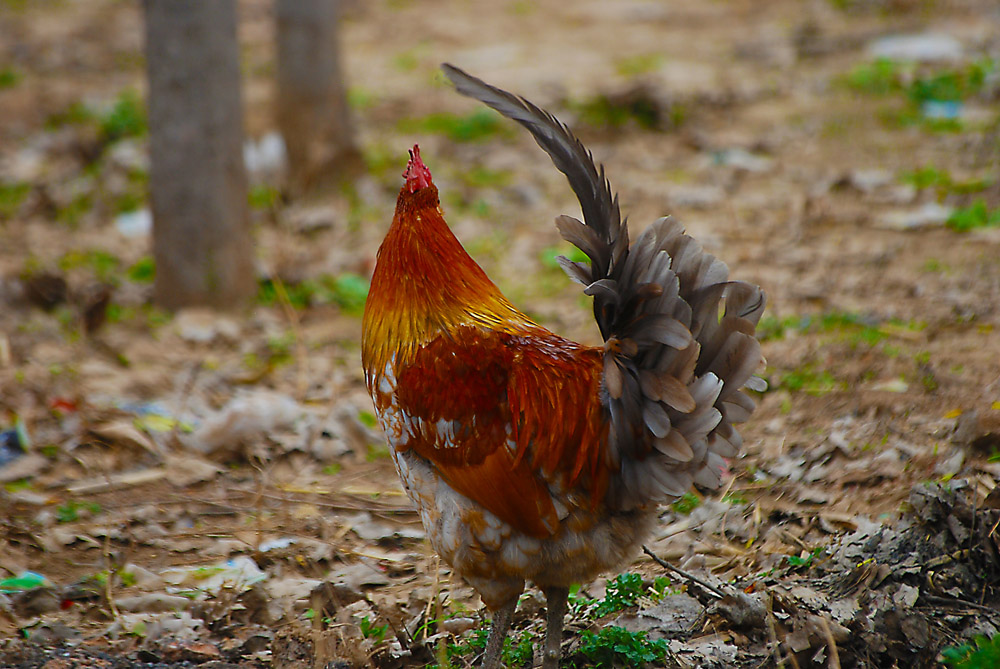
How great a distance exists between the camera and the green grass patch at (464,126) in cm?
912

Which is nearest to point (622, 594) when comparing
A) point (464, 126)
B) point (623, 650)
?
point (623, 650)

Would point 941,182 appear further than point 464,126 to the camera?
No

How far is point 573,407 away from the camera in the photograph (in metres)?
2.88

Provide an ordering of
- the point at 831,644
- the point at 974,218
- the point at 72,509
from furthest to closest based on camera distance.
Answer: the point at 974,218 < the point at 72,509 < the point at 831,644

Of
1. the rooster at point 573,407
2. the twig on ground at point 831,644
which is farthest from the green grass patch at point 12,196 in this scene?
the twig on ground at point 831,644

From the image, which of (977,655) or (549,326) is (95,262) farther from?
(977,655)

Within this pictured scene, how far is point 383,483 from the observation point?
14.6ft

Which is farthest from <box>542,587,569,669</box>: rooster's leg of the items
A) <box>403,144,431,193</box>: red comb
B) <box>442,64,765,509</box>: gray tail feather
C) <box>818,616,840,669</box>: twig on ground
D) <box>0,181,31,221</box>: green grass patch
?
<box>0,181,31,221</box>: green grass patch

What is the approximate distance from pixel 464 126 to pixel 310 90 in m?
1.89

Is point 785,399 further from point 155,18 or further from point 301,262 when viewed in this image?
point 155,18

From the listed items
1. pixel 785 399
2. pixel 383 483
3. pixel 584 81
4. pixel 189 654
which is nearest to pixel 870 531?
pixel 785 399

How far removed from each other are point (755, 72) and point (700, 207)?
3858 mm

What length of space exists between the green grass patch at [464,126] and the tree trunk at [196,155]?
131 inches

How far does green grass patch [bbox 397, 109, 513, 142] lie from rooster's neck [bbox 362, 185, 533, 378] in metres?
6.11
